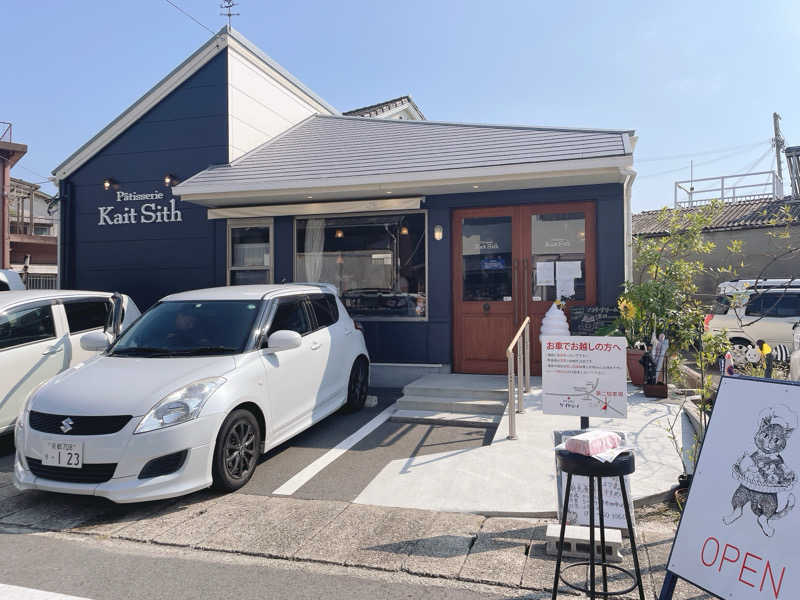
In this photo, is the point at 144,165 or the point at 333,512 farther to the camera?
the point at 144,165

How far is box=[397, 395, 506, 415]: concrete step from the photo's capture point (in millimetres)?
6336

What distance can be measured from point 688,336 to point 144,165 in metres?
8.91

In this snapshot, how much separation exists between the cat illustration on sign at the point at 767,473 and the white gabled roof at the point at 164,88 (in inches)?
383

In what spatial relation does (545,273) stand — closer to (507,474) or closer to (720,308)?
(507,474)

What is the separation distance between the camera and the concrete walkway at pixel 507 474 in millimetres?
3951

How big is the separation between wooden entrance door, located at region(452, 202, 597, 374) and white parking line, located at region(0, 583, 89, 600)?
5815mm

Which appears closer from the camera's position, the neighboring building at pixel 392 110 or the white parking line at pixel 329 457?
the white parking line at pixel 329 457

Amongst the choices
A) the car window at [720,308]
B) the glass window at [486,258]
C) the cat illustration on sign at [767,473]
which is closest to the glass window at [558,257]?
the glass window at [486,258]

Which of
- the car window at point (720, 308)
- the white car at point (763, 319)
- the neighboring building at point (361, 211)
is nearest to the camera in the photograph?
the neighboring building at point (361, 211)

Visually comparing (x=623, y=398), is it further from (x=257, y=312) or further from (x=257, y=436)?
(x=257, y=312)

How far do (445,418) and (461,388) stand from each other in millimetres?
774

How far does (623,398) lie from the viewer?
12.3 ft

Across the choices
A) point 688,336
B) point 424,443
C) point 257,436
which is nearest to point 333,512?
point 257,436

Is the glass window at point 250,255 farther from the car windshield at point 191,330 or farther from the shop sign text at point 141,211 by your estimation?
the car windshield at point 191,330
